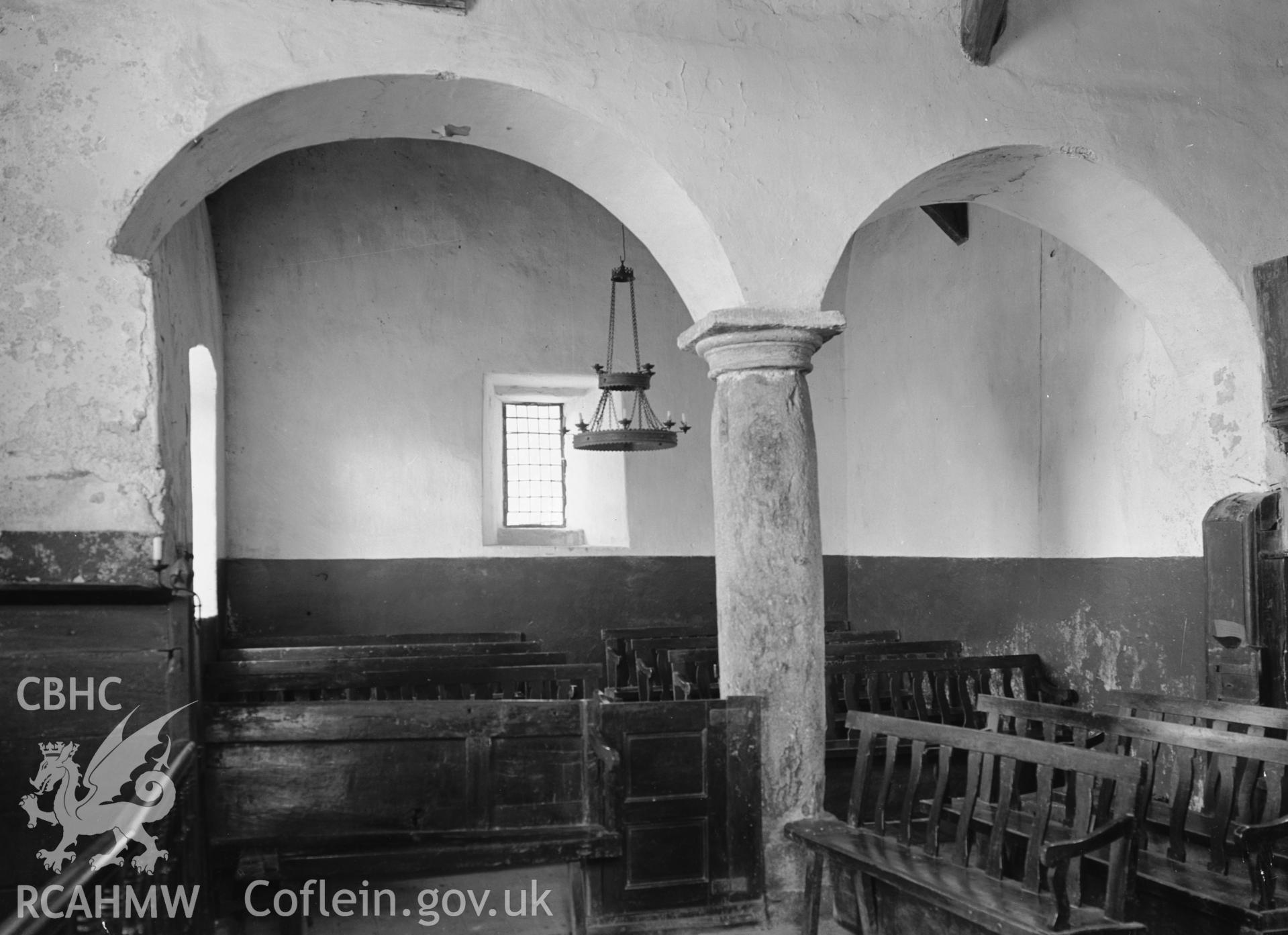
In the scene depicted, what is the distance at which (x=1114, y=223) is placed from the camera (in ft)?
18.8

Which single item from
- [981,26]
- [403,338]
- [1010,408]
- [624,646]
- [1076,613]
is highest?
[981,26]

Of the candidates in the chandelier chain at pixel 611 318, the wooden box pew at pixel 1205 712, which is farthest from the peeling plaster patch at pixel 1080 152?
the chandelier chain at pixel 611 318

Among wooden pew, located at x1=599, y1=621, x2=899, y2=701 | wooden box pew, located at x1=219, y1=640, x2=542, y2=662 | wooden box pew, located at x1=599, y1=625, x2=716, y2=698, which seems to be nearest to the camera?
wooden box pew, located at x1=219, y1=640, x2=542, y2=662

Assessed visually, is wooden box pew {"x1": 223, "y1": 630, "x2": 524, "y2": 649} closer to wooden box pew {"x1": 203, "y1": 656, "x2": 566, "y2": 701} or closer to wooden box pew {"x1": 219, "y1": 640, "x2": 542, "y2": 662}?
wooden box pew {"x1": 219, "y1": 640, "x2": 542, "y2": 662}

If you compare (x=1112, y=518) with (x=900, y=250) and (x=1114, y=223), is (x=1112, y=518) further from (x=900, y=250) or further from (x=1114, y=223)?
(x=900, y=250)

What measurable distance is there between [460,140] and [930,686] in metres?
3.91

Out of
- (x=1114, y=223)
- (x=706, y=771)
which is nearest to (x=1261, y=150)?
(x=1114, y=223)

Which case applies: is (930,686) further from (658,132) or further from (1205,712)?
(658,132)

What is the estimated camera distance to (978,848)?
170 inches

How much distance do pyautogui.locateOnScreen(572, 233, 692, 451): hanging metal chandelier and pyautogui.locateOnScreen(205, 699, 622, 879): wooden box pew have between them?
10.4ft

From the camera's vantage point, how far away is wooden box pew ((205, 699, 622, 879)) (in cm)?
430

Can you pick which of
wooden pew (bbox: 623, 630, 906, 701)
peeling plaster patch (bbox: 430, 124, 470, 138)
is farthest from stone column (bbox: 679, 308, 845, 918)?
wooden pew (bbox: 623, 630, 906, 701)

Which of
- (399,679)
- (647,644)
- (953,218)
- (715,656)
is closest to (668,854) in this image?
(399,679)

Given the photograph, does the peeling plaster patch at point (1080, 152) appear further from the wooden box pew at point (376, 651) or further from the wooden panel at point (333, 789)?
the wooden panel at point (333, 789)
